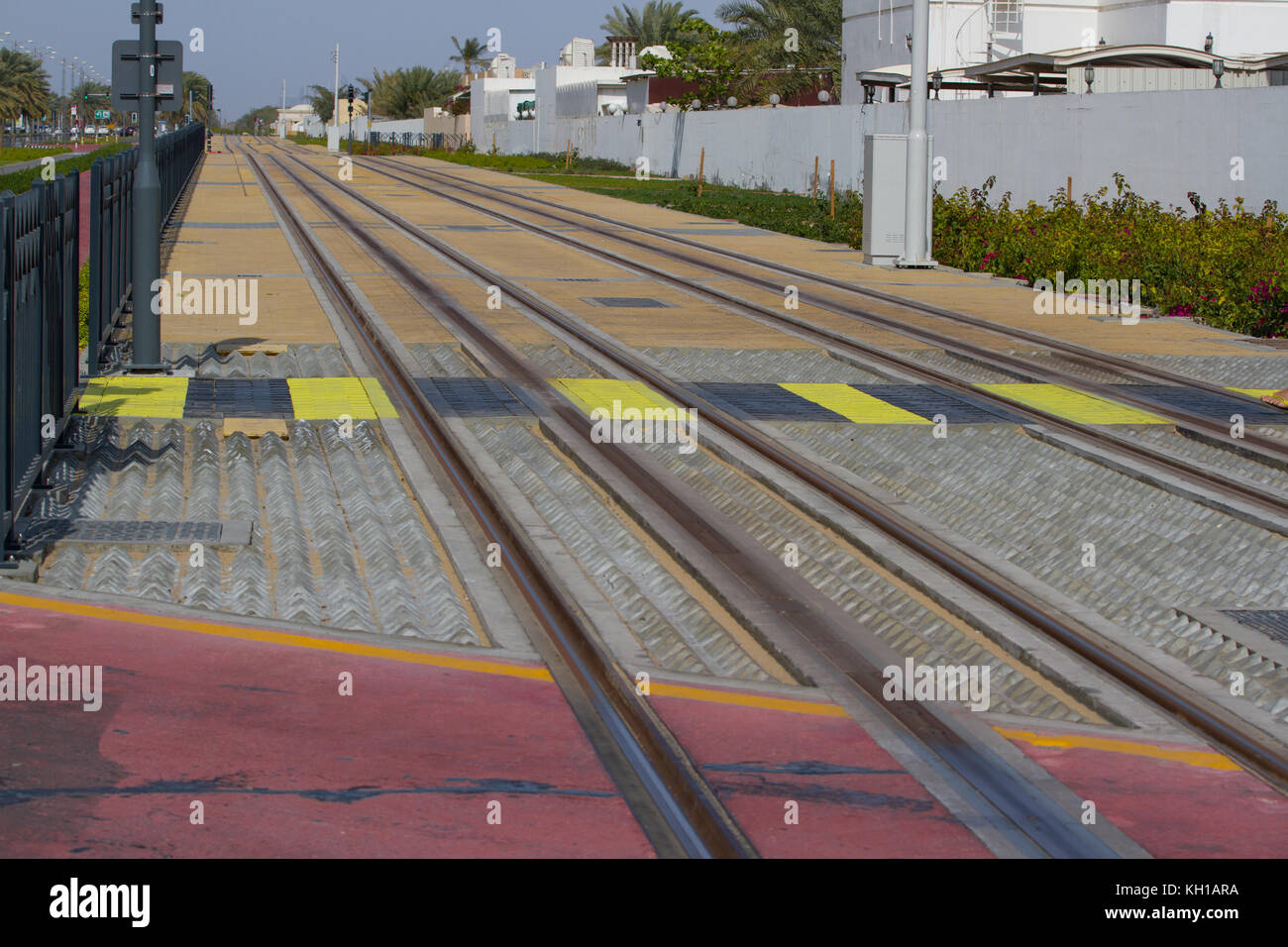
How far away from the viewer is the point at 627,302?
70.8 ft

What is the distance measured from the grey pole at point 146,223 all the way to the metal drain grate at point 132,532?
215 inches

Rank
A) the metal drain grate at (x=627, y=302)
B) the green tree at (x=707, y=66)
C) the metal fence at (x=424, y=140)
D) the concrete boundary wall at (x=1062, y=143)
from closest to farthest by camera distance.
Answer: the metal drain grate at (x=627, y=302)
the concrete boundary wall at (x=1062, y=143)
the green tree at (x=707, y=66)
the metal fence at (x=424, y=140)

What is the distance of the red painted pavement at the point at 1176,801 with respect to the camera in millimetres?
5328

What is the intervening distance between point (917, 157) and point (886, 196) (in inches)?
53.9

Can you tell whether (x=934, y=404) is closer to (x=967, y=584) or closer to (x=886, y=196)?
(x=967, y=584)

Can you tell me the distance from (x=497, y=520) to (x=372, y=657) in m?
2.71

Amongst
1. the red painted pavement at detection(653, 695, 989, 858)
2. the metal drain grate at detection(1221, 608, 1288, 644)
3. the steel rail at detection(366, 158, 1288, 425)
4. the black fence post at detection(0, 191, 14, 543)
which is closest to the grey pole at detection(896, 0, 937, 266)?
the steel rail at detection(366, 158, 1288, 425)

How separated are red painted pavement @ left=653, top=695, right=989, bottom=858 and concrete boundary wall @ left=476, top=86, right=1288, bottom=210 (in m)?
21.0

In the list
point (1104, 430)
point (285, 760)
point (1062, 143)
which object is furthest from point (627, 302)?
point (285, 760)

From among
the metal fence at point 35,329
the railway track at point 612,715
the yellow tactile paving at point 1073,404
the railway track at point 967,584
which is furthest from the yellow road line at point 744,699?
the yellow tactile paving at point 1073,404

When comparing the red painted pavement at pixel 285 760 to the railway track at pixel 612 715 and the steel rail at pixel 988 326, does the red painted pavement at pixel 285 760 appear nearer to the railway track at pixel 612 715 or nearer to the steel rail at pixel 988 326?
the railway track at pixel 612 715

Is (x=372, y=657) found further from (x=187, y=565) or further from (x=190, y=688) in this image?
(x=187, y=565)

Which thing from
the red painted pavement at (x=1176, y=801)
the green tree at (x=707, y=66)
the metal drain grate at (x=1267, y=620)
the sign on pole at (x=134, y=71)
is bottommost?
the red painted pavement at (x=1176, y=801)

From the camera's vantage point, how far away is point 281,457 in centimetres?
1127
